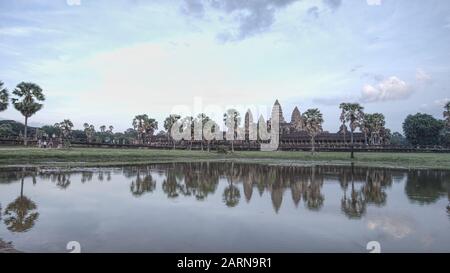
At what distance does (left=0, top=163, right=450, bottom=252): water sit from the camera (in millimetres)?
9352

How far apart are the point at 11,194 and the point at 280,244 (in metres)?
13.0

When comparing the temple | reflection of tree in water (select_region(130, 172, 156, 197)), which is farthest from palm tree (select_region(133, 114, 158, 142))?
reflection of tree in water (select_region(130, 172, 156, 197))

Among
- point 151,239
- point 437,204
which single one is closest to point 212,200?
point 151,239

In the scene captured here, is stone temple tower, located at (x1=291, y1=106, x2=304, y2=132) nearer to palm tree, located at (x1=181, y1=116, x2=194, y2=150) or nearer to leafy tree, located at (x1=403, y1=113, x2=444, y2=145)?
leafy tree, located at (x1=403, y1=113, x2=444, y2=145)

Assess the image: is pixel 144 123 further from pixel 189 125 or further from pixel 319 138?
pixel 319 138

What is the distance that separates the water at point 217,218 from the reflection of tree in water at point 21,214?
0.09 ft

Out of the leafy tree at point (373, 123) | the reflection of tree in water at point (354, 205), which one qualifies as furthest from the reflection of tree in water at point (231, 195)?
the leafy tree at point (373, 123)

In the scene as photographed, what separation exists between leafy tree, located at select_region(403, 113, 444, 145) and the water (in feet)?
302

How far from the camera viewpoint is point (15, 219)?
11.3m

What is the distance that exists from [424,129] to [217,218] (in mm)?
105858

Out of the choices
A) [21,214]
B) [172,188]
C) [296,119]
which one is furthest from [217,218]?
[296,119]

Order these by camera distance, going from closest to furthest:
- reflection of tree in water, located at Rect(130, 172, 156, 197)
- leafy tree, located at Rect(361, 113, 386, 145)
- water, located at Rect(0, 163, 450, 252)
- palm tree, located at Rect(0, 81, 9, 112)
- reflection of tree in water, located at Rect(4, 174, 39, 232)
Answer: water, located at Rect(0, 163, 450, 252), reflection of tree in water, located at Rect(4, 174, 39, 232), reflection of tree in water, located at Rect(130, 172, 156, 197), palm tree, located at Rect(0, 81, 9, 112), leafy tree, located at Rect(361, 113, 386, 145)

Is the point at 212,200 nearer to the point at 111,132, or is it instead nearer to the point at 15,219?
the point at 15,219

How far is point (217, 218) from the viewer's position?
12547mm
